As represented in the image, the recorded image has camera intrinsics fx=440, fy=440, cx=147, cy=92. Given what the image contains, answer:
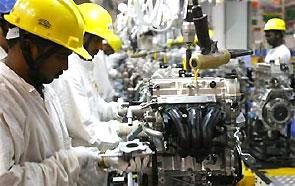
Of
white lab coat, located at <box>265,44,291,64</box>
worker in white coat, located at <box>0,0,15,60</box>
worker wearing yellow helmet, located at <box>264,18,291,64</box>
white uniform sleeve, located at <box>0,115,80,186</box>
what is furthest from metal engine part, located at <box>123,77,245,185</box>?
worker wearing yellow helmet, located at <box>264,18,291,64</box>

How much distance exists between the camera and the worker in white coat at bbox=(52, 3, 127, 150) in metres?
3.15

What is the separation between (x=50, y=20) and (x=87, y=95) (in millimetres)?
1623

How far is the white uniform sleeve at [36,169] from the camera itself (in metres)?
1.80

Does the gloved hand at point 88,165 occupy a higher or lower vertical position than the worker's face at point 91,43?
lower

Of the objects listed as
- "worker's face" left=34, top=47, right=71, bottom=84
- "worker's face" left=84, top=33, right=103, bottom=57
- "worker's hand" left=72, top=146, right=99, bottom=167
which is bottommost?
"worker's hand" left=72, top=146, right=99, bottom=167

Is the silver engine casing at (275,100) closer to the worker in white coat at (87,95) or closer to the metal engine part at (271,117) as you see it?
the metal engine part at (271,117)

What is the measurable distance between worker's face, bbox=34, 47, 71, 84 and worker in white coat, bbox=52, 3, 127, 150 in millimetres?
981

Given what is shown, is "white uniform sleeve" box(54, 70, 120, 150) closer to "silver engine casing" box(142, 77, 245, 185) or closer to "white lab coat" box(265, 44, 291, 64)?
"silver engine casing" box(142, 77, 245, 185)

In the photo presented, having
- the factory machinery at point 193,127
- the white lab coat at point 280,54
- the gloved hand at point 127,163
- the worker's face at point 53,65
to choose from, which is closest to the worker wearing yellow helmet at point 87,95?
the factory machinery at point 193,127

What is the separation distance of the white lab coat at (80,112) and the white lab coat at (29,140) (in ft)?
2.84

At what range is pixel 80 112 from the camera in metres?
3.17

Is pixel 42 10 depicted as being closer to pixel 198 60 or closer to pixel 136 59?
pixel 198 60

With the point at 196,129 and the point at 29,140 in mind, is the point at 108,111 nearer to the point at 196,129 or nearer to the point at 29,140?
the point at 196,129

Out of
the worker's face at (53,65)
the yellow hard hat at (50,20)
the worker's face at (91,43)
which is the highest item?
the yellow hard hat at (50,20)
